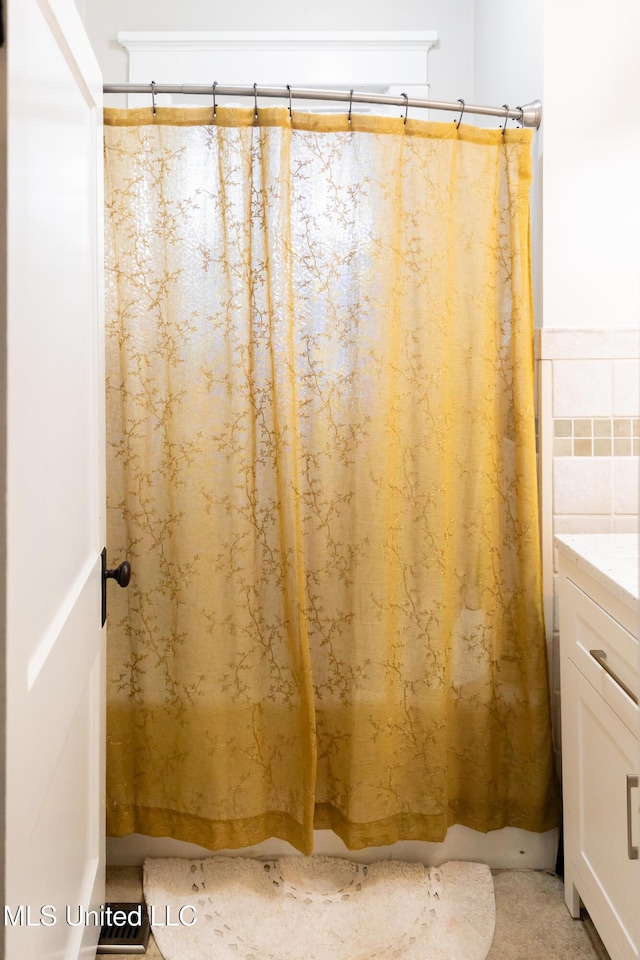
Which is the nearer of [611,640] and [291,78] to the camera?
[611,640]

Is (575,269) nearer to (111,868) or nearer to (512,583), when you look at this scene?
(512,583)

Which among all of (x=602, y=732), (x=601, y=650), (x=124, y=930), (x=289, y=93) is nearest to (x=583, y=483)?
(x=601, y=650)

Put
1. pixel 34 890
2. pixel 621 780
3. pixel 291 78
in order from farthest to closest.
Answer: pixel 291 78
pixel 621 780
pixel 34 890

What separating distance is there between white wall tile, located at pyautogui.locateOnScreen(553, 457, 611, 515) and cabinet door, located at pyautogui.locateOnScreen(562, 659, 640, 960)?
16.3 inches

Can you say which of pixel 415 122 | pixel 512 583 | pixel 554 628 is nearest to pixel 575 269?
pixel 415 122

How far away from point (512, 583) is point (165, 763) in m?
1.01

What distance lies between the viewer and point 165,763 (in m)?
1.70

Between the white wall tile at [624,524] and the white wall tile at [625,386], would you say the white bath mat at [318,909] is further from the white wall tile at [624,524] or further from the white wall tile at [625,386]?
the white wall tile at [625,386]

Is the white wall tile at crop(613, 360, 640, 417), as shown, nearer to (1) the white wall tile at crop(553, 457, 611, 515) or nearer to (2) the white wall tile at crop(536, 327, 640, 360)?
(2) the white wall tile at crop(536, 327, 640, 360)

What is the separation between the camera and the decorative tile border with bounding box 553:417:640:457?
1.73 m

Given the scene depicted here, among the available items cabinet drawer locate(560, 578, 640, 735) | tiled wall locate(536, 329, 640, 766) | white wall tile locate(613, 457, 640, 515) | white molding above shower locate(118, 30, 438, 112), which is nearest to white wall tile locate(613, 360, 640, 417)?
tiled wall locate(536, 329, 640, 766)

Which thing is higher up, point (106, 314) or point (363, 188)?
point (363, 188)

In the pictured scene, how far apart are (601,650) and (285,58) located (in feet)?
6.73

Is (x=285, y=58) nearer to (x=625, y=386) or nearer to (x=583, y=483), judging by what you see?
(x=625, y=386)
